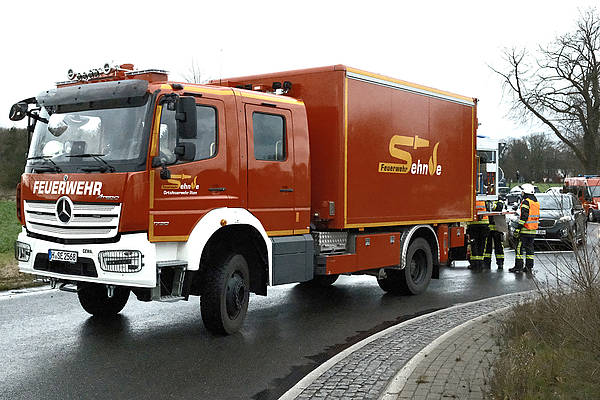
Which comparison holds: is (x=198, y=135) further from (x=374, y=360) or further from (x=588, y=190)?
(x=588, y=190)

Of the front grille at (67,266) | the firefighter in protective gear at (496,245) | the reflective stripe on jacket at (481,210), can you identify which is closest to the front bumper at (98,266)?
the front grille at (67,266)

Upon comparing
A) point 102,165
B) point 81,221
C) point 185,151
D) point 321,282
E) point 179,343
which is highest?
point 185,151

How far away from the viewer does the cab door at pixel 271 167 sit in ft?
27.2

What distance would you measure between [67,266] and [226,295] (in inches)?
70.8

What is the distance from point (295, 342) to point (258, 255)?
1.27m

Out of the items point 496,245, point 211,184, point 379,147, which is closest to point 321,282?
point 379,147

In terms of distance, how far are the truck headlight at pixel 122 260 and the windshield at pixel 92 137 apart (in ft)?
2.86

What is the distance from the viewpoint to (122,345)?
24.3 ft

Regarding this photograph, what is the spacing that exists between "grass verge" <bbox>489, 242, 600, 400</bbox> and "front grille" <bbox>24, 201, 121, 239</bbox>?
4.01 m

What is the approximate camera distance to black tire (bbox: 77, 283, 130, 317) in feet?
28.7

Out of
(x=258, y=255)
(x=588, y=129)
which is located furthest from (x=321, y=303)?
(x=588, y=129)

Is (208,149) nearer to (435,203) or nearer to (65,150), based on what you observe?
(65,150)

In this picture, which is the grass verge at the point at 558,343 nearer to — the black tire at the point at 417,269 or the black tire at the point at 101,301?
the black tire at the point at 417,269

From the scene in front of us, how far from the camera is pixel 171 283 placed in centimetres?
746
